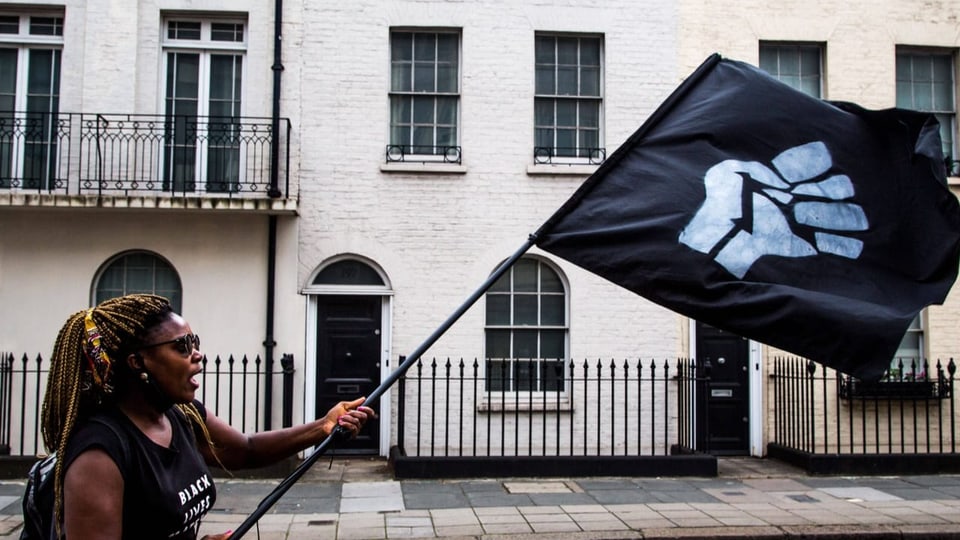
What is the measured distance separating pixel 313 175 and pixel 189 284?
2251 mm

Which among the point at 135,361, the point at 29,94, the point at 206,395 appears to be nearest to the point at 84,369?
the point at 135,361

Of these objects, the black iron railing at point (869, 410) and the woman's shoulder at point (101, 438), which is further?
the black iron railing at point (869, 410)

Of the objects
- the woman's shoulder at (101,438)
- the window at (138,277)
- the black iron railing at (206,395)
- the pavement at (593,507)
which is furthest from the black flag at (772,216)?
the window at (138,277)

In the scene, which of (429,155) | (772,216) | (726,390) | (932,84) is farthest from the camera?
(932,84)

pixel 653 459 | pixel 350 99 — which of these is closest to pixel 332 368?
pixel 350 99

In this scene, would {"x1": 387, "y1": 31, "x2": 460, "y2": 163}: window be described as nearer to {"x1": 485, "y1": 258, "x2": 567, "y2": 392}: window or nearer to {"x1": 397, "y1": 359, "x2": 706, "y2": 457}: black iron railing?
{"x1": 485, "y1": 258, "x2": 567, "y2": 392}: window

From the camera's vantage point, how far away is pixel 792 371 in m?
11.5

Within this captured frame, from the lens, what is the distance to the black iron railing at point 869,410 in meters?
11.8

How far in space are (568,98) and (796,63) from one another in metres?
3.53

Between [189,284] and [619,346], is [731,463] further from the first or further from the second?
[189,284]

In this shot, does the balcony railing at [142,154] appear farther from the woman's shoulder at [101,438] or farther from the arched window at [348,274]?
the woman's shoulder at [101,438]

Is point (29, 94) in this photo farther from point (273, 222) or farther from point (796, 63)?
point (796, 63)

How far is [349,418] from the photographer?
3148 mm

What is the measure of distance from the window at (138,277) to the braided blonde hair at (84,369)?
9591mm
